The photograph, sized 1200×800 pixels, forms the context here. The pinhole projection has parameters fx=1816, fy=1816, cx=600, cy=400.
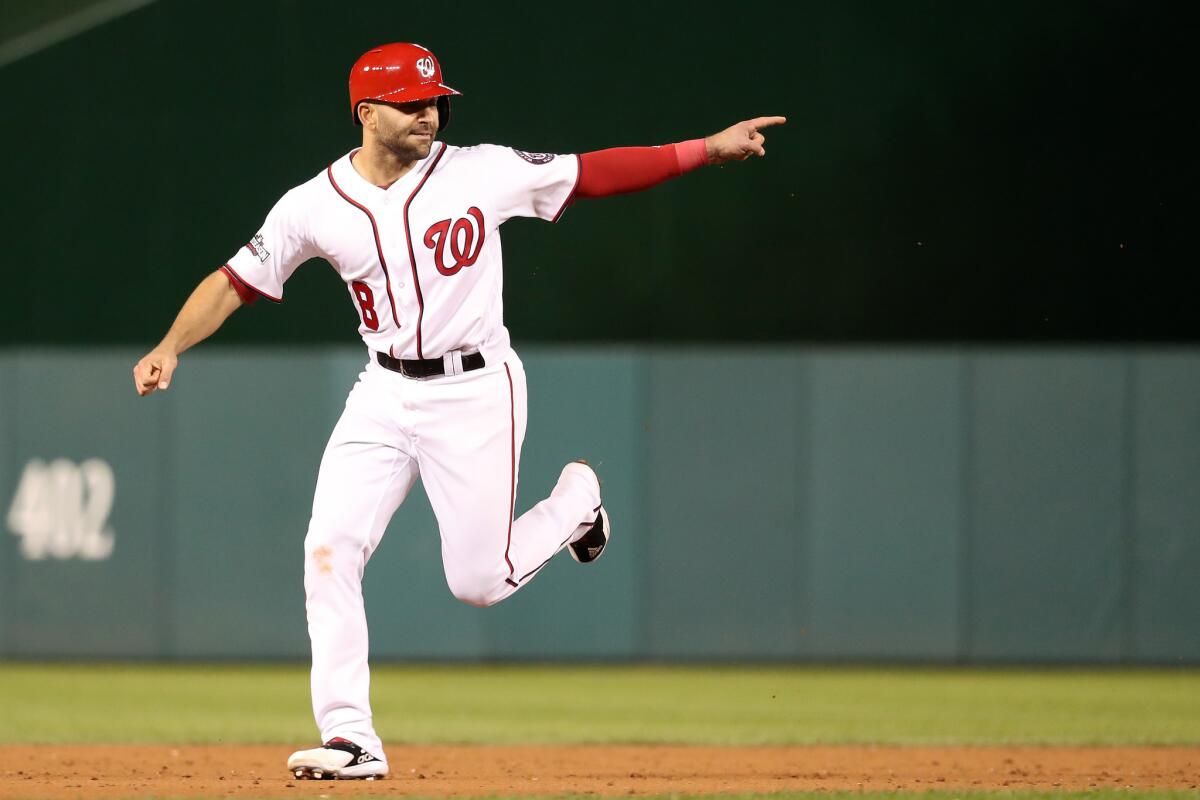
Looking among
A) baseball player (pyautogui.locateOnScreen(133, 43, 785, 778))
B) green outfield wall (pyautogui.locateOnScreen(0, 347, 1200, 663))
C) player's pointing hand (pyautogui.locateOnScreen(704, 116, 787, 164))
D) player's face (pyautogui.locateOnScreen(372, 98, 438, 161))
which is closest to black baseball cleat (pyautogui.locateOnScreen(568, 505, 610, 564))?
baseball player (pyautogui.locateOnScreen(133, 43, 785, 778))

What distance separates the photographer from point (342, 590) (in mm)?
4797

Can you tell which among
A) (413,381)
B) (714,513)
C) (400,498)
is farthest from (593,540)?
(714,513)

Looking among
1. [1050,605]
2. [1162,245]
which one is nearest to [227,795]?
[1050,605]

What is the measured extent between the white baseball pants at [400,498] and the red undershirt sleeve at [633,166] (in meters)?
0.54

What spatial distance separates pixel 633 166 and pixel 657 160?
7 cm

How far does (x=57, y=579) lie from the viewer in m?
9.95

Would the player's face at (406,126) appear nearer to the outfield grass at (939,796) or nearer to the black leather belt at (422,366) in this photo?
the black leather belt at (422,366)

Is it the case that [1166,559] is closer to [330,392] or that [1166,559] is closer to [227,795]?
[330,392]

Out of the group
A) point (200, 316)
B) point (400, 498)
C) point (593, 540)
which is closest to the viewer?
point (200, 316)

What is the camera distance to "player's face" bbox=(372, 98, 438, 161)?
477 centimetres

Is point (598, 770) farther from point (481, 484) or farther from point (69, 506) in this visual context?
point (69, 506)

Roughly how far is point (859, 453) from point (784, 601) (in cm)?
90

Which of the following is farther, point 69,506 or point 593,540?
point 69,506

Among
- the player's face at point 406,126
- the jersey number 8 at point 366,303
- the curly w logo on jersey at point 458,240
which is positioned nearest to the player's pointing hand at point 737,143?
the curly w logo on jersey at point 458,240
